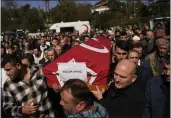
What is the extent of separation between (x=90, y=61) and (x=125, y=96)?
1036mm

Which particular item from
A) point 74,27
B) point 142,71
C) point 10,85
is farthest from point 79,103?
point 74,27

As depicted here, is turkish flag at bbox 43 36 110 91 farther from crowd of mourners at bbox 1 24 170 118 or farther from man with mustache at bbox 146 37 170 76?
man with mustache at bbox 146 37 170 76

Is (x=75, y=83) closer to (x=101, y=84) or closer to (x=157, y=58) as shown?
(x=101, y=84)

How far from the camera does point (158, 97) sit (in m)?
3.58

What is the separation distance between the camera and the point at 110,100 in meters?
3.63

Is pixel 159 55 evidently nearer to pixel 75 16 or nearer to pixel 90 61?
pixel 90 61

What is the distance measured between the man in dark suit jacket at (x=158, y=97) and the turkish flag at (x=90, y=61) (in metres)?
0.92

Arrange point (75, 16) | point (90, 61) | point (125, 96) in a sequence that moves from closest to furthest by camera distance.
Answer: point (125, 96) → point (90, 61) → point (75, 16)

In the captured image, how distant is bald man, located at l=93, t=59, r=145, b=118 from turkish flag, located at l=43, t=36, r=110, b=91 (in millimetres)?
681

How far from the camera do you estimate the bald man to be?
3512mm

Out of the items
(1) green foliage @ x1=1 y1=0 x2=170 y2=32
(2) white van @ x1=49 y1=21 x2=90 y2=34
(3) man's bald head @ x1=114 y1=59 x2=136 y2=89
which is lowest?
(2) white van @ x1=49 y1=21 x2=90 y2=34

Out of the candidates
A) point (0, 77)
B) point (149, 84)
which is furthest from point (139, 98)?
point (0, 77)

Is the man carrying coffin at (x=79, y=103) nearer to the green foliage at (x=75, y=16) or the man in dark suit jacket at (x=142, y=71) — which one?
the man in dark suit jacket at (x=142, y=71)

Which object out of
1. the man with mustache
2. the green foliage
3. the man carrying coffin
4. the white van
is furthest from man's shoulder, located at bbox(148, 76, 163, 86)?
the white van
